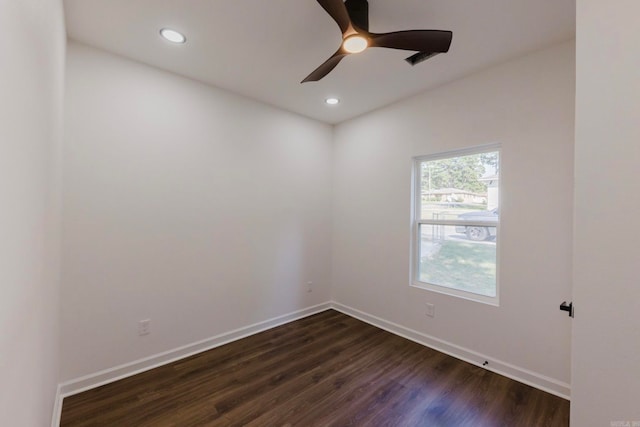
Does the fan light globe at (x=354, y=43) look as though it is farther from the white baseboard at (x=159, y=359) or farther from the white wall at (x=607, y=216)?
the white baseboard at (x=159, y=359)

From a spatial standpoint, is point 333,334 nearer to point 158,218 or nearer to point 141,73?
point 158,218

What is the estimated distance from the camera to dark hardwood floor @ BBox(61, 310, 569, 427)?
1849 mm

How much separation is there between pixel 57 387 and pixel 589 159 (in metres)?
3.40

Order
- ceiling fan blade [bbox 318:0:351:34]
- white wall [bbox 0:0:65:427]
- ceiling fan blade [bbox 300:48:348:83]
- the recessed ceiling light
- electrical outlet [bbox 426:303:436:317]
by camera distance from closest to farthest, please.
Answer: white wall [bbox 0:0:65:427]
ceiling fan blade [bbox 318:0:351:34]
ceiling fan blade [bbox 300:48:348:83]
the recessed ceiling light
electrical outlet [bbox 426:303:436:317]

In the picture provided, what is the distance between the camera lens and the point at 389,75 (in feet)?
8.48

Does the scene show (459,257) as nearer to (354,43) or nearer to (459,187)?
(459,187)

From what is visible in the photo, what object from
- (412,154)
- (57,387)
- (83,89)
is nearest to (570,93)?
(412,154)

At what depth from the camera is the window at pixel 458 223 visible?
2.53 meters

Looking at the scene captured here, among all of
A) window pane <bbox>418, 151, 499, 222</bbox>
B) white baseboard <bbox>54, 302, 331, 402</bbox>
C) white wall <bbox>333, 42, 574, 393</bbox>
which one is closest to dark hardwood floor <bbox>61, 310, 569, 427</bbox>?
white baseboard <bbox>54, 302, 331, 402</bbox>

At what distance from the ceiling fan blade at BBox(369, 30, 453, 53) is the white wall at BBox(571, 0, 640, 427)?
656 mm

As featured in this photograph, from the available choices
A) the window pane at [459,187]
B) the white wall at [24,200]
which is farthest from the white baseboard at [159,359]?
the window pane at [459,187]

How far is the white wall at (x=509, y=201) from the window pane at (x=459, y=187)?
0.16m

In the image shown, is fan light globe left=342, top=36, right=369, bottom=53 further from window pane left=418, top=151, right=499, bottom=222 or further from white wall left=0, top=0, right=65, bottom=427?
window pane left=418, top=151, right=499, bottom=222

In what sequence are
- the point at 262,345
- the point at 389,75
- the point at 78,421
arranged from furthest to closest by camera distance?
the point at 262,345, the point at 389,75, the point at 78,421
